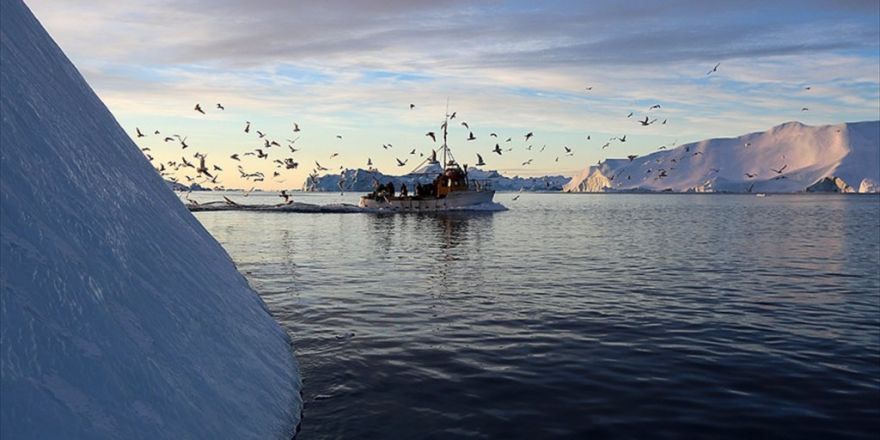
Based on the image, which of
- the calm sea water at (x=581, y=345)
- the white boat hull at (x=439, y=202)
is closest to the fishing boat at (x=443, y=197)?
the white boat hull at (x=439, y=202)

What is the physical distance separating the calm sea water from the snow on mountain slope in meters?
1.85

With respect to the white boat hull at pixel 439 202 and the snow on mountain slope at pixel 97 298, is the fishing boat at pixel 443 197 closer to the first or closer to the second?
the white boat hull at pixel 439 202

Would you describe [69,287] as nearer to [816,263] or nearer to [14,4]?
[14,4]

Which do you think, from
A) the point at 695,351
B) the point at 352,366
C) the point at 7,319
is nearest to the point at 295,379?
the point at 352,366

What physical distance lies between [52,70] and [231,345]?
4.06 m

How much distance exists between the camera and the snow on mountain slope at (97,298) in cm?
356

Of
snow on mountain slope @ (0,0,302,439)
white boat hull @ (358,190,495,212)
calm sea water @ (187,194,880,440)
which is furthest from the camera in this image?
white boat hull @ (358,190,495,212)

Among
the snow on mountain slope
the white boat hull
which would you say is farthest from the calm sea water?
the white boat hull

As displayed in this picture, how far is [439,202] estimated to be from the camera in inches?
3002

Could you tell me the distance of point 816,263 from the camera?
2650cm

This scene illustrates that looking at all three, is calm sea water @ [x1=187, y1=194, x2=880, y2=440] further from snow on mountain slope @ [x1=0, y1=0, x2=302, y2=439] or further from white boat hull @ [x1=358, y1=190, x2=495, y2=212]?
white boat hull @ [x1=358, y1=190, x2=495, y2=212]

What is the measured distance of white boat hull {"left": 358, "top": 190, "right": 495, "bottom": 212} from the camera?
76.1 m

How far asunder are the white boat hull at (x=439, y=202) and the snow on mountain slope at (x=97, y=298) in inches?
2664

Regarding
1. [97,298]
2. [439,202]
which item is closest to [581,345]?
[97,298]
